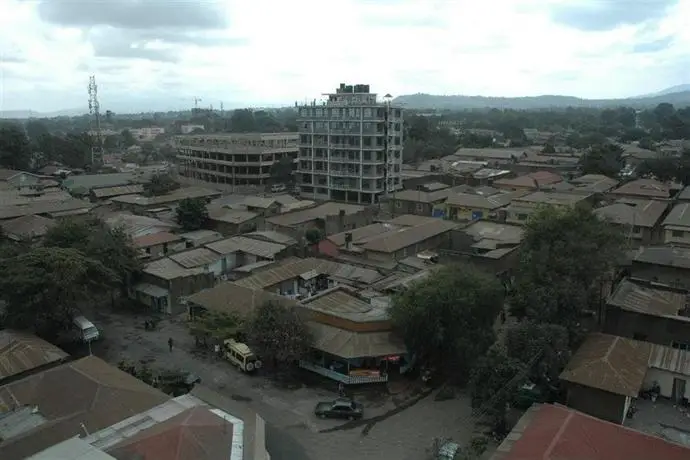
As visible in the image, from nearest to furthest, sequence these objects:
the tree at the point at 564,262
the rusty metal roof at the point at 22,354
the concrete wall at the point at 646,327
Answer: the rusty metal roof at the point at 22,354 < the tree at the point at 564,262 < the concrete wall at the point at 646,327

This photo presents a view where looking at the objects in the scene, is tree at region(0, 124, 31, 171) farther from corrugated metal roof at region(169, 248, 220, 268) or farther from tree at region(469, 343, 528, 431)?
tree at region(469, 343, 528, 431)

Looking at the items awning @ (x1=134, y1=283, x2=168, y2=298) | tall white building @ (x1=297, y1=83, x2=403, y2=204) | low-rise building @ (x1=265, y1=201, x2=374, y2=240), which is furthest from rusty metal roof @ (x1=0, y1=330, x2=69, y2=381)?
tall white building @ (x1=297, y1=83, x2=403, y2=204)

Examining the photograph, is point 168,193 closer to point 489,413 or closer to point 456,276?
point 456,276

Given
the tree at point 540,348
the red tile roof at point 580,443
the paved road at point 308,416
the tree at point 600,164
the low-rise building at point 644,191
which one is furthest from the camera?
the tree at point 600,164

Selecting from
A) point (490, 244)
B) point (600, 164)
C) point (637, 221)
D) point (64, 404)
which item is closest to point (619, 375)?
point (490, 244)

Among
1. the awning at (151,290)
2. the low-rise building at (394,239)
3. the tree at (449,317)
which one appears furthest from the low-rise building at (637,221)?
the awning at (151,290)

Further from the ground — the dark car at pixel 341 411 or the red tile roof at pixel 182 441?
the red tile roof at pixel 182 441

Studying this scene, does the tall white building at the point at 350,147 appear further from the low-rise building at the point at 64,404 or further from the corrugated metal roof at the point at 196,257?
the low-rise building at the point at 64,404
